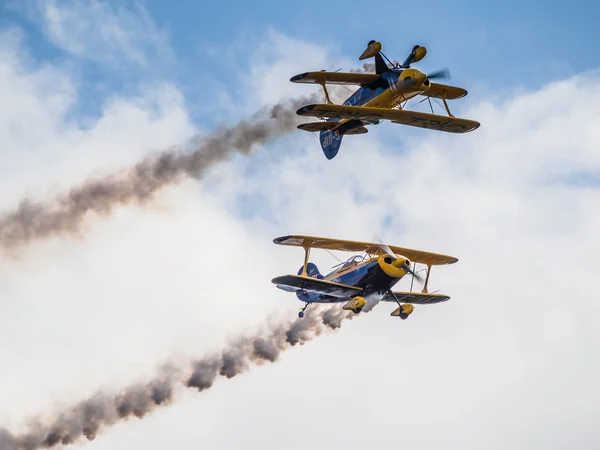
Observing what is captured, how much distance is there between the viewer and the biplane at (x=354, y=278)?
2539 inches

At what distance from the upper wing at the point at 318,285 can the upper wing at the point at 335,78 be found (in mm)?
8646

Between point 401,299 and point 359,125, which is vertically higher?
point 359,125

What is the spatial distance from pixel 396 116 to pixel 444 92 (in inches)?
218

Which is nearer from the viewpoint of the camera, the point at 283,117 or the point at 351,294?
the point at 351,294

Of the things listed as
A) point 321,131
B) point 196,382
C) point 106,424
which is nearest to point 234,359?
point 196,382

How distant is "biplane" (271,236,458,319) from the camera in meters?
64.5

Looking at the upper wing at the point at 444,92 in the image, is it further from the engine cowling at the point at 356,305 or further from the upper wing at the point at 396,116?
the engine cowling at the point at 356,305

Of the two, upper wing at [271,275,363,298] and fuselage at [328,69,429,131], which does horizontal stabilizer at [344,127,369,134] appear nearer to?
fuselage at [328,69,429,131]

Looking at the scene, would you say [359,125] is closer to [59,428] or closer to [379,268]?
[379,268]

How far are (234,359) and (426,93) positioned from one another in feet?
51.0

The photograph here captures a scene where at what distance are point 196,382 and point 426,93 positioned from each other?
57.3ft

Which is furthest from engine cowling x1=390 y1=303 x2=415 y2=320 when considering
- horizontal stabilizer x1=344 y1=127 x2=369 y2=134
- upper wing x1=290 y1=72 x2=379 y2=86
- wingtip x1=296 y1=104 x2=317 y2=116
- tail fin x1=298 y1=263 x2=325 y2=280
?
upper wing x1=290 y1=72 x2=379 y2=86

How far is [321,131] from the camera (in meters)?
69.4

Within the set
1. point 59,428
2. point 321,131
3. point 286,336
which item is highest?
point 321,131
